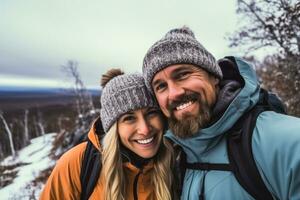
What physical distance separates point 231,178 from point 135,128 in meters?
1.28

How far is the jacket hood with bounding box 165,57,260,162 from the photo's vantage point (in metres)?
1.84

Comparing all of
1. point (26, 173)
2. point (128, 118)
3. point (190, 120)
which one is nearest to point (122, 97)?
point (128, 118)

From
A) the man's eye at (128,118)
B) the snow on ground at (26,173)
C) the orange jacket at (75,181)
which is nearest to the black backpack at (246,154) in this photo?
the orange jacket at (75,181)

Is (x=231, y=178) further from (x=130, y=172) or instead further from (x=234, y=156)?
(x=130, y=172)

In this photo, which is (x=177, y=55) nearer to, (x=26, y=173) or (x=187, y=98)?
(x=187, y=98)

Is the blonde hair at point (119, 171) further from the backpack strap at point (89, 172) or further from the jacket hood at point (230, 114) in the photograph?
the jacket hood at point (230, 114)

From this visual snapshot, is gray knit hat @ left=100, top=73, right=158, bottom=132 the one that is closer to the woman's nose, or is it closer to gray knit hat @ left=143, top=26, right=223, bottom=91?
the woman's nose

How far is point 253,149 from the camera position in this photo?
1649mm

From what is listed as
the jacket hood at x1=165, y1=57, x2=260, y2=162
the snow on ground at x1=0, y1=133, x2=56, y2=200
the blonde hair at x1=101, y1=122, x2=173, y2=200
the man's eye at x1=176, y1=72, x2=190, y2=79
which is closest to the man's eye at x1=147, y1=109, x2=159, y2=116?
the blonde hair at x1=101, y1=122, x2=173, y2=200

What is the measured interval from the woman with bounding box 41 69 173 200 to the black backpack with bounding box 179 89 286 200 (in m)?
0.92

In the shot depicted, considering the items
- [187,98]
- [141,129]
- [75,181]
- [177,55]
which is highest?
[177,55]

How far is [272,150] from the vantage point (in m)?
1.54

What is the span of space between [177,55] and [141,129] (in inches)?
33.6

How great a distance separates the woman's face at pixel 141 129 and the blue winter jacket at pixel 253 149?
584mm
